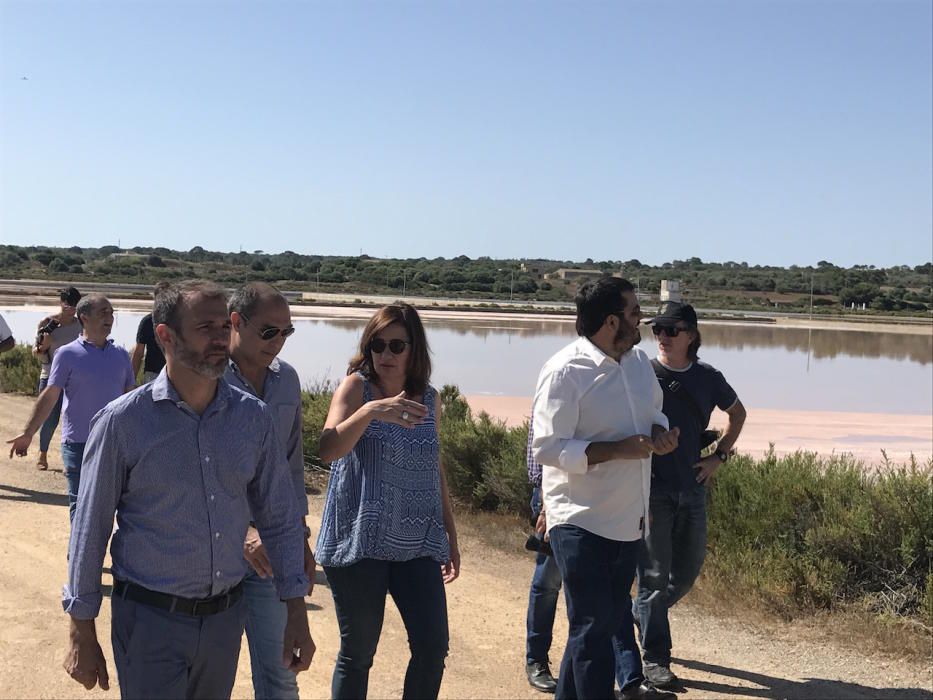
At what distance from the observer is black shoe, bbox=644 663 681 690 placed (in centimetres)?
528

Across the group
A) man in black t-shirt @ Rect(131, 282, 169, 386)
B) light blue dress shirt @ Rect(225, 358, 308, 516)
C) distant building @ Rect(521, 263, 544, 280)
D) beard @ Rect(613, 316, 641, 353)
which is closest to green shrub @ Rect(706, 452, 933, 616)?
beard @ Rect(613, 316, 641, 353)

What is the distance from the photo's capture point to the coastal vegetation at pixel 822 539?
21.5 ft

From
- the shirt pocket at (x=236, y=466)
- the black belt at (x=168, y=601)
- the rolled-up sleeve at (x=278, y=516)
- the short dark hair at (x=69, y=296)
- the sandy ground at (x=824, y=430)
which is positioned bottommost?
the sandy ground at (x=824, y=430)

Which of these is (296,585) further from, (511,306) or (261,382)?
(511,306)

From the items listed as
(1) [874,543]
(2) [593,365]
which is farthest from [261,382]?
(1) [874,543]

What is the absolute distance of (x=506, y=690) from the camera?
5230 millimetres

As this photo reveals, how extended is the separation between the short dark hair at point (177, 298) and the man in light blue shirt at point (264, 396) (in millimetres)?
727

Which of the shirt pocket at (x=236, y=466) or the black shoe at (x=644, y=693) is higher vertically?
the shirt pocket at (x=236, y=466)

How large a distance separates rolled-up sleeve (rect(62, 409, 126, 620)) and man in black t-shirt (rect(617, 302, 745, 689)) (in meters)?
3.08

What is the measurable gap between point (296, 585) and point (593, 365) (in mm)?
1707

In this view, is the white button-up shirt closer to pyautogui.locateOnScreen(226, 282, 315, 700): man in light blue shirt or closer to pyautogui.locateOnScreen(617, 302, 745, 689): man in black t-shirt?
pyautogui.locateOnScreen(617, 302, 745, 689): man in black t-shirt

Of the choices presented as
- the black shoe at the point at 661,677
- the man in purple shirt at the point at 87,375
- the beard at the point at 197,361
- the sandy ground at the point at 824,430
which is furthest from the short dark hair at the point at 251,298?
the sandy ground at the point at 824,430

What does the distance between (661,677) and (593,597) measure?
1314 mm

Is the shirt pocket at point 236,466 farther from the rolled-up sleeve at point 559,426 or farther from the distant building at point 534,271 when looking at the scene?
the distant building at point 534,271
